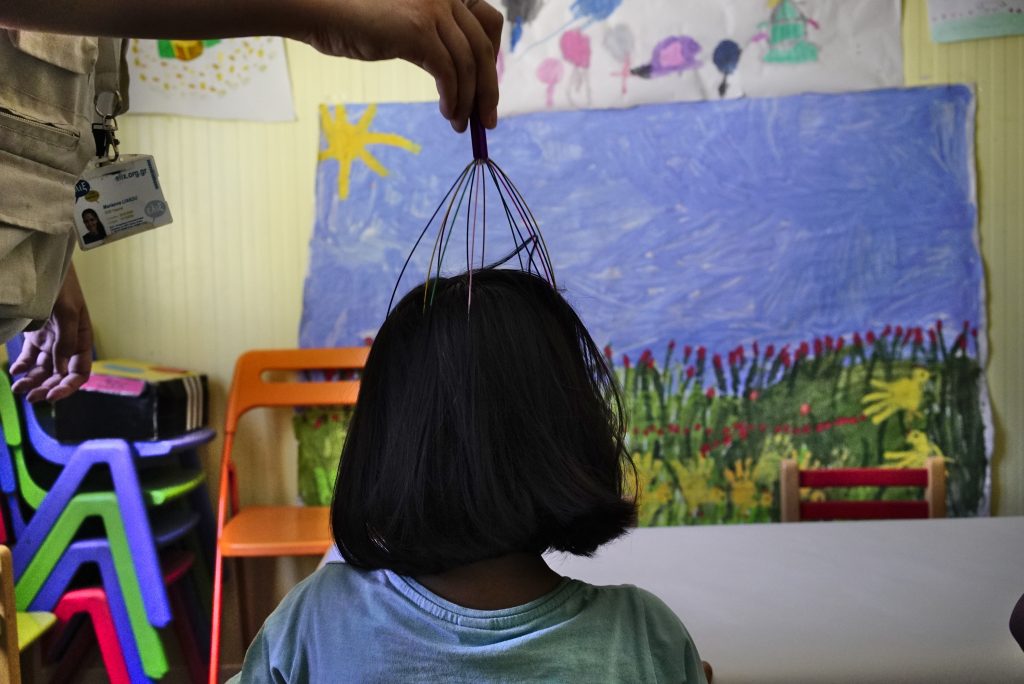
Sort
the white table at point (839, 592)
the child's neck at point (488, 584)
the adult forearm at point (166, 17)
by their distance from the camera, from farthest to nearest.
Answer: the white table at point (839, 592) → the child's neck at point (488, 584) → the adult forearm at point (166, 17)

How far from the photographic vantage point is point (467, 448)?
0.67 metres

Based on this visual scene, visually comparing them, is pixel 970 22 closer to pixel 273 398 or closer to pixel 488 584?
pixel 273 398

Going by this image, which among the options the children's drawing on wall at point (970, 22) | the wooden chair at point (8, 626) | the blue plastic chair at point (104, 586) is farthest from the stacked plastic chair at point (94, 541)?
the children's drawing on wall at point (970, 22)

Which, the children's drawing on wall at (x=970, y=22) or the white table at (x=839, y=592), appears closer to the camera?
the white table at (x=839, y=592)

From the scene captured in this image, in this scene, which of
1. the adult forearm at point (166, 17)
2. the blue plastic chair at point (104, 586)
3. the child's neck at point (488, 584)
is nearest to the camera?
the adult forearm at point (166, 17)

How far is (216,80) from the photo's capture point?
7.02ft

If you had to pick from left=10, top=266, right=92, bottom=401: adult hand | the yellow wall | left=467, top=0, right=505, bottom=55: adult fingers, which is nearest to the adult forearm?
left=467, top=0, right=505, bottom=55: adult fingers

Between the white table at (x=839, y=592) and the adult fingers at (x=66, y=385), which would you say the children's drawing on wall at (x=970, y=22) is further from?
the adult fingers at (x=66, y=385)

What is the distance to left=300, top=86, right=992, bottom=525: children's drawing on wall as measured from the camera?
2143mm

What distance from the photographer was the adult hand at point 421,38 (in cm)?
62

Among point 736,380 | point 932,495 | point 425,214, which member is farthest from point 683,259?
point 932,495

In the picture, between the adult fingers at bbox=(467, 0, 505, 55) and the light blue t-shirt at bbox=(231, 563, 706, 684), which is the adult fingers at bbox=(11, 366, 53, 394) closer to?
the light blue t-shirt at bbox=(231, 563, 706, 684)

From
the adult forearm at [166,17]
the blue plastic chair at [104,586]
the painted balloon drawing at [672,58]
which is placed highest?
the painted balloon drawing at [672,58]

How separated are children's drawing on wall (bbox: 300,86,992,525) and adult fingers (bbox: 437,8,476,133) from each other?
147 centimetres
